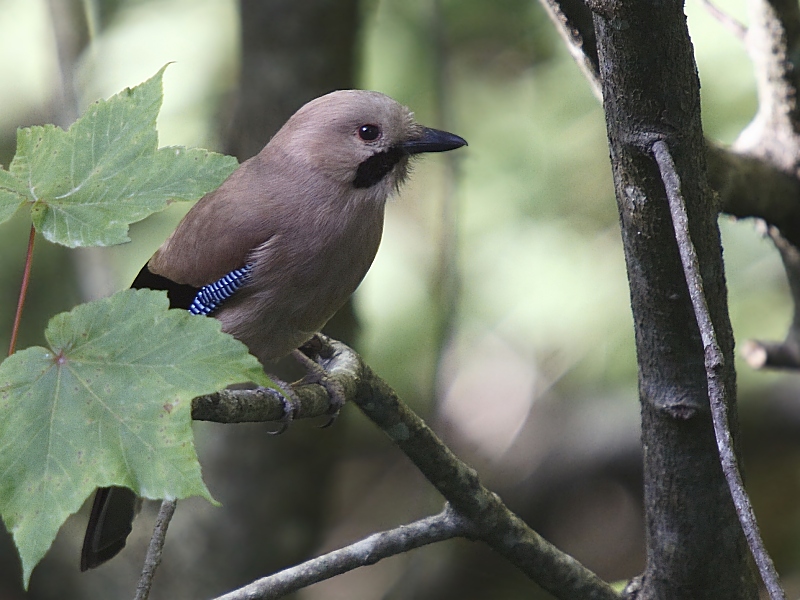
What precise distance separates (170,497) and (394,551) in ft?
2.46

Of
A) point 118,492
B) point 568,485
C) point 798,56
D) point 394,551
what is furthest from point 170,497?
point 568,485

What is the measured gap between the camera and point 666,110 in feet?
5.06

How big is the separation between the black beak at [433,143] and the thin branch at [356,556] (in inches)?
47.4

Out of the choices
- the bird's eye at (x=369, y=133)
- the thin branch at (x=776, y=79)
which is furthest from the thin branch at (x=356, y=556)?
the thin branch at (x=776, y=79)

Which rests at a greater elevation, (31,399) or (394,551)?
(31,399)

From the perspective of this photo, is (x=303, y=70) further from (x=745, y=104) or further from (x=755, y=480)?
(x=755, y=480)

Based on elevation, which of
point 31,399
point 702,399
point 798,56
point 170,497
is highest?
point 798,56

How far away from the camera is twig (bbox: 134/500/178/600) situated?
70.4 inches

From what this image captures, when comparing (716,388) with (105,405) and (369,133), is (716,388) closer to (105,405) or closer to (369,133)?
(105,405)

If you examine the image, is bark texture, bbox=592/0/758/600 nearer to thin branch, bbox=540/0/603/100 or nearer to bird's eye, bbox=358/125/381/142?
thin branch, bbox=540/0/603/100

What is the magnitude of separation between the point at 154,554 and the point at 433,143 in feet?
4.99

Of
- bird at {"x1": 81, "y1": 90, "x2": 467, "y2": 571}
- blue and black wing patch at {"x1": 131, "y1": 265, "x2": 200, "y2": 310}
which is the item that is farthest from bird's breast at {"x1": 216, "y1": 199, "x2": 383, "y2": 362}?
blue and black wing patch at {"x1": 131, "y1": 265, "x2": 200, "y2": 310}

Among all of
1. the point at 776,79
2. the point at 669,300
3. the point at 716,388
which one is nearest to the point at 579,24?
the point at 669,300

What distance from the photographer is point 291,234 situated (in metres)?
2.74
